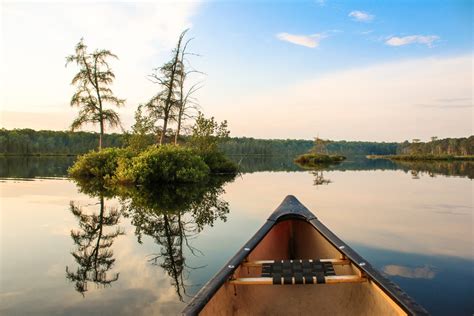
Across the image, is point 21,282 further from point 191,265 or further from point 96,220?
point 96,220

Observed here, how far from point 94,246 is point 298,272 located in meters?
6.41

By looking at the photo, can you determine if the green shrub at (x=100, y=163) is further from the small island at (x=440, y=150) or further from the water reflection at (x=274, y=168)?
the small island at (x=440, y=150)

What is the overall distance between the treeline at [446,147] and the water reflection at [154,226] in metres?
93.5

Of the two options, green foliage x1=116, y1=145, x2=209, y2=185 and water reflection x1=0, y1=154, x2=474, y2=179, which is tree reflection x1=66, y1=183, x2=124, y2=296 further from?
water reflection x1=0, y1=154, x2=474, y2=179

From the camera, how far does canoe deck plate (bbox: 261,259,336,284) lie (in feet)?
13.4

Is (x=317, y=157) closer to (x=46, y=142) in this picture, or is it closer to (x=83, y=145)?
(x=83, y=145)

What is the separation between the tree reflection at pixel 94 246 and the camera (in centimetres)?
676

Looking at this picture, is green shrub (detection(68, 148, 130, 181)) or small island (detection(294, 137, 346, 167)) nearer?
green shrub (detection(68, 148, 130, 181))

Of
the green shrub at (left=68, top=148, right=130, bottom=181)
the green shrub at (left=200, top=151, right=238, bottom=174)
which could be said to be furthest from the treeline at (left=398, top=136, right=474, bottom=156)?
the green shrub at (left=68, top=148, right=130, bottom=181)

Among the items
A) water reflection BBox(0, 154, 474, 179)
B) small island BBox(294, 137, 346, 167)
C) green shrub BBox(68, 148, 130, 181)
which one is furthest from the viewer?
small island BBox(294, 137, 346, 167)

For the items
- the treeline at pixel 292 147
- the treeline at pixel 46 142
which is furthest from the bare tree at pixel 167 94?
the treeline at pixel 292 147

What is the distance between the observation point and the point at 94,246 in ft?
29.8

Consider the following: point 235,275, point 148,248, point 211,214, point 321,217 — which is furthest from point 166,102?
point 235,275

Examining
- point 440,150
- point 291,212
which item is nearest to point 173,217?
point 291,212
